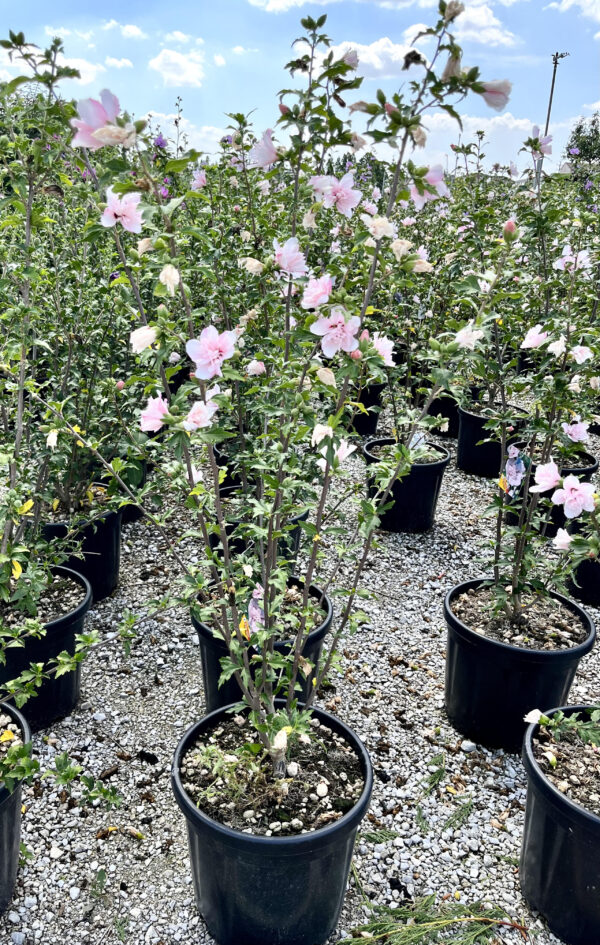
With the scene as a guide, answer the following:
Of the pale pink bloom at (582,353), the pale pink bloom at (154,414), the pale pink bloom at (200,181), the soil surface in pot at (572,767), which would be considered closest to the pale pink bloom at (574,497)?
the pale pink bloom at (582,353)

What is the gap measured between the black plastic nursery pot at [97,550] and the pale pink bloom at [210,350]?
80.8 inches

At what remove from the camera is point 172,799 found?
236 cm

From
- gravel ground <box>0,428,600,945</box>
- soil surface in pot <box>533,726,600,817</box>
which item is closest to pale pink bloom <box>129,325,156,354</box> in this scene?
gravel ground <box>0,428,600,945</box>

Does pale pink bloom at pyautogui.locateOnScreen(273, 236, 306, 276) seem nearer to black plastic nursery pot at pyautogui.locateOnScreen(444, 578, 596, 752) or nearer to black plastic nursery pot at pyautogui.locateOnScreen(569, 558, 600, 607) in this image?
black plastic nursery pot at pyautogui.locateOnScreen(444, 578, 596, 752)

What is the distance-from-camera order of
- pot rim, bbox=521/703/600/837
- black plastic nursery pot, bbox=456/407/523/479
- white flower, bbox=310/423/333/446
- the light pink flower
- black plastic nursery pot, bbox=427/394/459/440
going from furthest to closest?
black plastic nursery pot, bbox=427/394/459/440 < black plastic nursery pot, bbox=456/407/523/479 < pot rim, bbox=521/703/600/837 < the light pink flower < white flower, bbox=310/423/333/446

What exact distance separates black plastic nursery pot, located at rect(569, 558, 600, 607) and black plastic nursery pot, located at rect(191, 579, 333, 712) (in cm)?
183

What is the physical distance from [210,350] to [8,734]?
4.19 feet

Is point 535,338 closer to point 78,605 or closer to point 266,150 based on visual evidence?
point 266,150

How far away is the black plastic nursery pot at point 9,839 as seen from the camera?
184cm

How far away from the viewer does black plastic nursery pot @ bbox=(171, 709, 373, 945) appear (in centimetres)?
167

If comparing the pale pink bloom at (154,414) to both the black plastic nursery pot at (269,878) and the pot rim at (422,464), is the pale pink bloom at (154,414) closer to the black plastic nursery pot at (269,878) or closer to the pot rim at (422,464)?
the black plastic nursery pot at (269,878)

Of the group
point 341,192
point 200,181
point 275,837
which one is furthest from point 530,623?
point 200,181

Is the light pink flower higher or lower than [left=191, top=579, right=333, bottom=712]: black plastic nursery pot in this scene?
higher

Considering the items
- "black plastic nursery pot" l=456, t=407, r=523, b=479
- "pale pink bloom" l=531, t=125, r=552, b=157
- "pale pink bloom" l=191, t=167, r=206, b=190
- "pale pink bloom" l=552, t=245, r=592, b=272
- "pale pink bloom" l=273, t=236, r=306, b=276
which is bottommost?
"black plastic nursery pot" l=456, t=407, r=523, b=479
